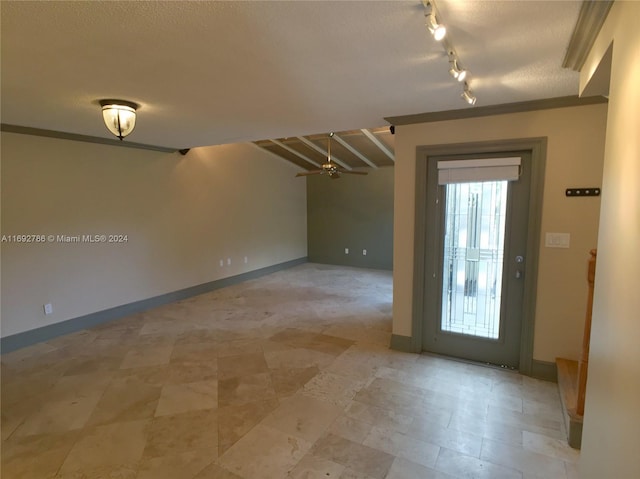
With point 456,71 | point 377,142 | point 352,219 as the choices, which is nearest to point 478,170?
point 456,71

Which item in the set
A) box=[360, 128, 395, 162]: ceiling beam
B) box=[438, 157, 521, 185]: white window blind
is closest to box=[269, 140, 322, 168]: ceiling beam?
box=[360, 128, 395, 162]: ceiling beam

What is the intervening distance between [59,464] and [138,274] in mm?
3277

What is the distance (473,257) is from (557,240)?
0.71 m

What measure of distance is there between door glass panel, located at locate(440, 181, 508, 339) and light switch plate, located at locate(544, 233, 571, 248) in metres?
0.36

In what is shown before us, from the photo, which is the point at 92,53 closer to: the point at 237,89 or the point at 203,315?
the point at 237,89

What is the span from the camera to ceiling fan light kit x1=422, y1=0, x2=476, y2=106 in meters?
1.52

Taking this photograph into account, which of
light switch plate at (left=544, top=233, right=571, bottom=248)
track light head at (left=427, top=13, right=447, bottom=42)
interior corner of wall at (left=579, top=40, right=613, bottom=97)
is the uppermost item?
track light head at (left=427, top=13, right=447, bottom=42)

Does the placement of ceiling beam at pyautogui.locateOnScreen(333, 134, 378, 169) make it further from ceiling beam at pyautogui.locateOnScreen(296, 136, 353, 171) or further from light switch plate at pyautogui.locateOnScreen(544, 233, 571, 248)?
light switch plate at pyautogui.locateOnScreen(544, 233, 571, 248)

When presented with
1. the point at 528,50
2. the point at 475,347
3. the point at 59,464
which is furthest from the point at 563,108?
the point at 59,464

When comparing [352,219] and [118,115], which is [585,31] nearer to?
[118,115]

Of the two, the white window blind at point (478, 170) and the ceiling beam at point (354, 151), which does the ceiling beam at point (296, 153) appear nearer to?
the ceiling beam at point (354, 151)

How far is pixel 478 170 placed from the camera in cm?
325

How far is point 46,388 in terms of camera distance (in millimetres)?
3035

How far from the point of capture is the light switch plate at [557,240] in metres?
2.99
